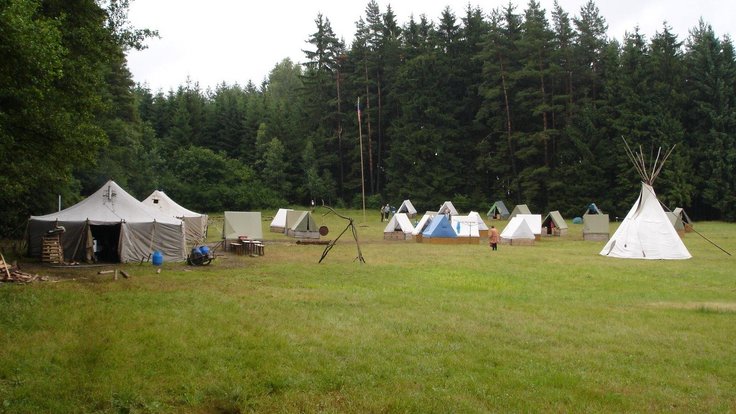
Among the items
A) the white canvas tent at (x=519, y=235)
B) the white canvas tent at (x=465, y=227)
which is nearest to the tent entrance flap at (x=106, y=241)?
the white canvas tent at (x=465, y=227)

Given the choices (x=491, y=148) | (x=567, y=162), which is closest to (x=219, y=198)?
(x=491, y=148)

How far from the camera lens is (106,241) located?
19.4 m

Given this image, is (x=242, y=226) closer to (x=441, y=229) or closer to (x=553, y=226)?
(x=441, y=229)

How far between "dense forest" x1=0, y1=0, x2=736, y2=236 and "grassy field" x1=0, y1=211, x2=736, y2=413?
2185cm

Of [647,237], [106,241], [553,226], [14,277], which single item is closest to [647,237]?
[647,237]

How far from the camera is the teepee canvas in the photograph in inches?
773

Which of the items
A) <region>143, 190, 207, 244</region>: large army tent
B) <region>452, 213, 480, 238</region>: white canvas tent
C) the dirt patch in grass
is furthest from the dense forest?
the dirt patch in grass

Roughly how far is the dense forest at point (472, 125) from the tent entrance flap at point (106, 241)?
10679 millimetres

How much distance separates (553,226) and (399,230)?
9.21m

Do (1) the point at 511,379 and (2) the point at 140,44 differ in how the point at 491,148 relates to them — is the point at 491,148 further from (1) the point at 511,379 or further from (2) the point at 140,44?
(1) the point at 511,379

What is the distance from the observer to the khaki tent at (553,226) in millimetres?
31172

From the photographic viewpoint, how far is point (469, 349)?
732 centimetres

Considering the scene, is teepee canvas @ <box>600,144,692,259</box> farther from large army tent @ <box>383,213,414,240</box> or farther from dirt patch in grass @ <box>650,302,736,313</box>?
large army tent @ <box>383,213,414,240</box>

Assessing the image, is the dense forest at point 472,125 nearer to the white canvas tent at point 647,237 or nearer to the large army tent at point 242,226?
the large army tent at point 242,226
